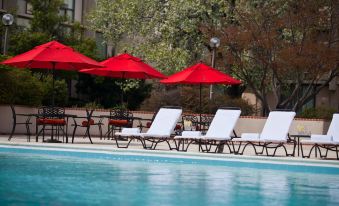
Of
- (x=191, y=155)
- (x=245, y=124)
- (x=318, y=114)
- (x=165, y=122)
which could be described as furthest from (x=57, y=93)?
(x=191, y=155)

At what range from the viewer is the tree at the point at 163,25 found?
2769 cm

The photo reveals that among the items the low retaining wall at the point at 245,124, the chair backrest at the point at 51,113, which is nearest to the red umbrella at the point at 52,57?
the chair backrest at the point at 51,113

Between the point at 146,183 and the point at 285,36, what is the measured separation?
58.6ft

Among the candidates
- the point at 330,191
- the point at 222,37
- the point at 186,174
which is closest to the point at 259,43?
the point at 222,37

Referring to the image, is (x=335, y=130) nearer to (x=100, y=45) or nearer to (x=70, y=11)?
(x=70, y=11)

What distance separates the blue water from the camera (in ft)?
29.3

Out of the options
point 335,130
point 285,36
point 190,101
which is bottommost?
point 335,130

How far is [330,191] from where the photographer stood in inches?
421

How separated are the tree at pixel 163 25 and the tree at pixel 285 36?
140 cm

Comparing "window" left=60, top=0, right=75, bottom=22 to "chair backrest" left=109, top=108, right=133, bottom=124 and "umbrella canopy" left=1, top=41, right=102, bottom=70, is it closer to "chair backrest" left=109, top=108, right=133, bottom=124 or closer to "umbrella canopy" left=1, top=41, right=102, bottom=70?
"chair backrest" left=109, top=108, right=133, bottom=124

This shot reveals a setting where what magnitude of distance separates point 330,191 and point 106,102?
2454 centimetres

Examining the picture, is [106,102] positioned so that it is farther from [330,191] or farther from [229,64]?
[330,191]

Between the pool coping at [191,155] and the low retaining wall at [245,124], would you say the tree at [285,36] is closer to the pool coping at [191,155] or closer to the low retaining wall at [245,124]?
the low retaining wall at [245,124]

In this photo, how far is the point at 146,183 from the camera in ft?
35.7
